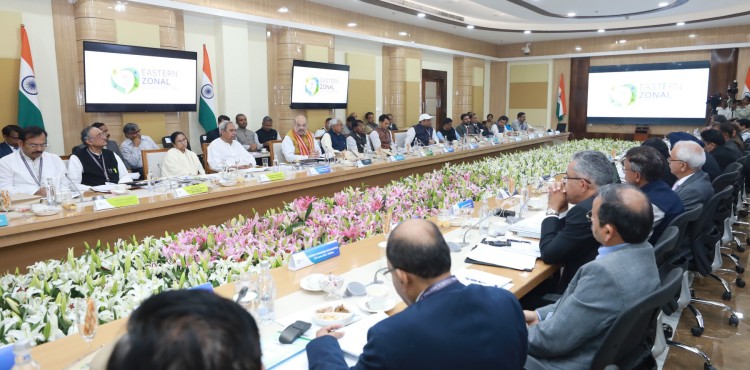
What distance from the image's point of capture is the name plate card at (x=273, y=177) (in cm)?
433

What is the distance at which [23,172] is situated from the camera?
4027 millimetres

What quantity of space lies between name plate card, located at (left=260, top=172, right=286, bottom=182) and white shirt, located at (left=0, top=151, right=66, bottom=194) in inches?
61.7

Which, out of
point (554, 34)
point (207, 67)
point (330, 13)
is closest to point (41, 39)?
point (207, 67)

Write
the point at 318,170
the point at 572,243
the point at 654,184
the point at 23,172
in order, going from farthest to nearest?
the point at 318,170 → the point at 23,172 → the point at 654,184 → the point at 572,243

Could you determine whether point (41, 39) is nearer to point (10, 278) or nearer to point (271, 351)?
point (10, 278)

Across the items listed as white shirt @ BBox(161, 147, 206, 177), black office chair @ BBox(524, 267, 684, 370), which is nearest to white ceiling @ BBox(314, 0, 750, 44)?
white shirt @ BBox(161, 147, 206, 177)

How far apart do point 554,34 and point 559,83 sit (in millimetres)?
1628

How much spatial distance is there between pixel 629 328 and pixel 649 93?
42.0 ft

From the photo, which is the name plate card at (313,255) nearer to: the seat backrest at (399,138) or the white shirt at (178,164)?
the white shirt at (178,164)

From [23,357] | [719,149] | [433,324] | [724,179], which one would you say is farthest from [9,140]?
[719,149]

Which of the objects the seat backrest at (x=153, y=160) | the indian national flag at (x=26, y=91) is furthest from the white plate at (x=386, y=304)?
the indian national flag at (x=26, y=91)

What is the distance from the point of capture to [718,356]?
274 centimetres

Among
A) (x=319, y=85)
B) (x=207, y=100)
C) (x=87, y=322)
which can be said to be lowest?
(x=87, y=322)

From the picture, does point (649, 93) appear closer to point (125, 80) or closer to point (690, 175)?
point (690, 175)
